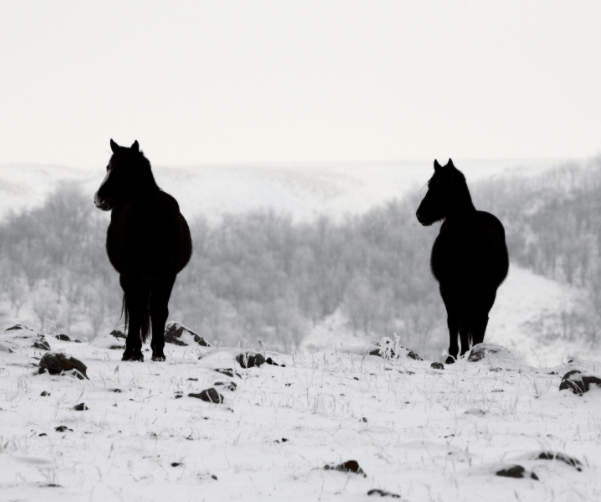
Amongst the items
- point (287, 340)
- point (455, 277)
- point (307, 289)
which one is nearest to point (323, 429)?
point (455, 277)

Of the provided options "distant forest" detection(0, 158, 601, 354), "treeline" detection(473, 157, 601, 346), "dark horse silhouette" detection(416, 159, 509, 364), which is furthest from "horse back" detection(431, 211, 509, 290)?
"treeline" detection(473, 157, 601, 346)

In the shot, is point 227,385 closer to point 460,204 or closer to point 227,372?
point 227,372

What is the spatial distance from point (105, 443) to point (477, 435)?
2.69 m

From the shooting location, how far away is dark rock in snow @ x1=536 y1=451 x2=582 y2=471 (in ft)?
12.0

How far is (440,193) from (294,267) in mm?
113537

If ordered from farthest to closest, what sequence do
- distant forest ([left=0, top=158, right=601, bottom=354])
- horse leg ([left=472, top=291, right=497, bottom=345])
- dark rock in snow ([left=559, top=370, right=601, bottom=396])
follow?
distant forest ([left=0, top=158, right=601, bottom=354]) < horse leg ([left=472, top=291, right=497, bottom=345]) < dark rock in snow ([left=559, top=370, right=601, bottom=396])

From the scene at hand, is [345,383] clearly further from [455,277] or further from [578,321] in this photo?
[578,321]

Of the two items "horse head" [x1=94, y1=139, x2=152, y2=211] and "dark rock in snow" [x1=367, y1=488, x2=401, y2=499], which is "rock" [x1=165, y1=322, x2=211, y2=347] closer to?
"horse head" [x1=94, y1=139, x2=152, y2=211]

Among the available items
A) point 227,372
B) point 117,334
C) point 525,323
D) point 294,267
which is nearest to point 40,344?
point 117,334

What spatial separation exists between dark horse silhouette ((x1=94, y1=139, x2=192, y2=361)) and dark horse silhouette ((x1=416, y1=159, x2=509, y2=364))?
13.0ft

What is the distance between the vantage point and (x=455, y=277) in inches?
391

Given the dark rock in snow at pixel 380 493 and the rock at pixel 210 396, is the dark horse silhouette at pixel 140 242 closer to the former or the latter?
the rock at pixel 210 396

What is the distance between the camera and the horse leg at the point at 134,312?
27.6 feet

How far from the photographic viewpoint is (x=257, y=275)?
4761 inches
